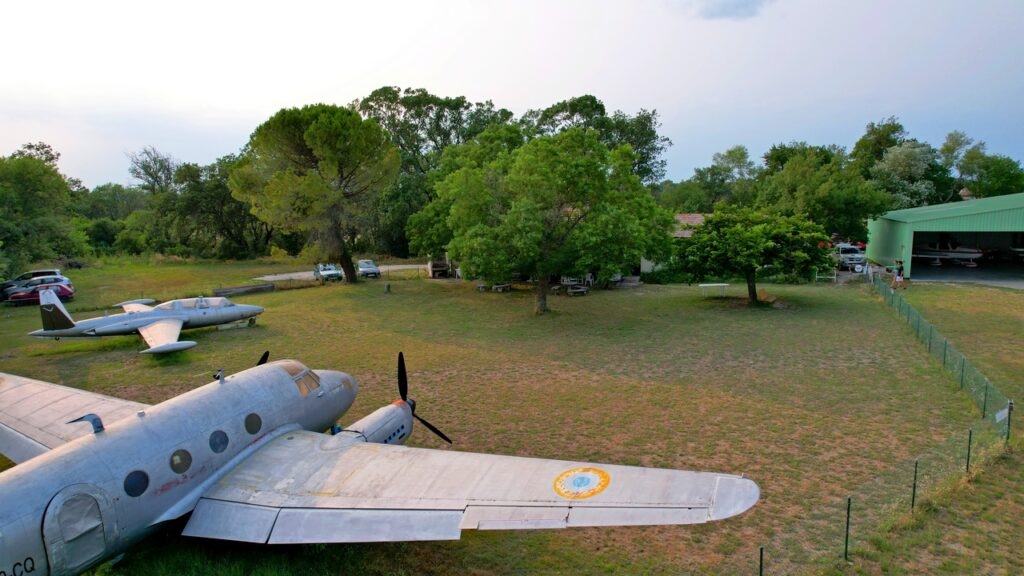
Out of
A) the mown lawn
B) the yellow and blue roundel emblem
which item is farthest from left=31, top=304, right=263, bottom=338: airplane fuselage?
the mown lawn

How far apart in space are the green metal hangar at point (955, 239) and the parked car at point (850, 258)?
2350mm

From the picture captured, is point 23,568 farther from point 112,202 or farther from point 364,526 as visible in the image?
point 112,202

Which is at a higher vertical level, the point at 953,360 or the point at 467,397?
the point at 953,360

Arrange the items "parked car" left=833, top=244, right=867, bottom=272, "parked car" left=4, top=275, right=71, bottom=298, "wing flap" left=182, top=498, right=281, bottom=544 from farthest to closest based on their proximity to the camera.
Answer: "parked car" left=833, top=244, right=867, bottom=272 → "parked car" left=4, top=275, right=71, bottom=298 → "wing flap" left=182, top=498, right=281, bottom=544

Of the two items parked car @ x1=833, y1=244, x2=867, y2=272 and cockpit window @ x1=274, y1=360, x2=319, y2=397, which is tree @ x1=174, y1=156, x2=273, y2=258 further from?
parked car @ x1=833, y1=244, x2=867, y2=272

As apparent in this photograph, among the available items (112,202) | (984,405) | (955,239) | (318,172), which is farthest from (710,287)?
(112,202)

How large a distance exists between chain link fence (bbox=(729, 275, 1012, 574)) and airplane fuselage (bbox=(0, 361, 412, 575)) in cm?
659

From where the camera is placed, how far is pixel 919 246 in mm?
48094

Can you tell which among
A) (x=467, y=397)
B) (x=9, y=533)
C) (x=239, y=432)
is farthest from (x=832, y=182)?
(x=9, y=533)

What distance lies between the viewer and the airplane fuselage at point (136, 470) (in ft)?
20.4

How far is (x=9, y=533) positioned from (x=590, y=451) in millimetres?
9055

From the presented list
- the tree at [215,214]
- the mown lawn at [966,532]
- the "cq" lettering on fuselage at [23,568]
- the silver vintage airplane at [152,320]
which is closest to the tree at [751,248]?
the mown lawn at [966,532]

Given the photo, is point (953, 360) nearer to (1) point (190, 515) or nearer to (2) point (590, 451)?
(2) point (590, 451)

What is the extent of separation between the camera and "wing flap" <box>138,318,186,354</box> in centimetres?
1859
